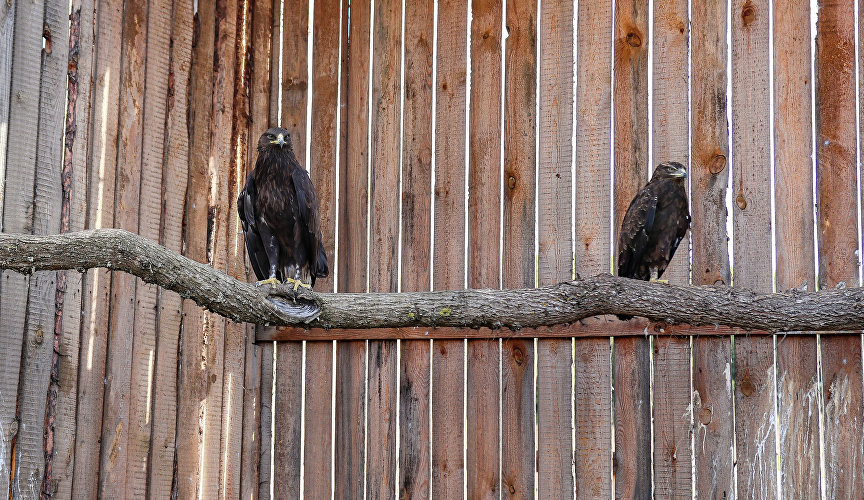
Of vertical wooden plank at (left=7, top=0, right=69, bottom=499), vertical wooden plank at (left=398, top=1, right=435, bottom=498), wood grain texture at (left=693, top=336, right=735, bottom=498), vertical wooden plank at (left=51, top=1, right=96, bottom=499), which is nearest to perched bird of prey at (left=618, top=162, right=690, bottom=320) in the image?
wood grain texture at (left=693, top=336, right=735, bottom=498)

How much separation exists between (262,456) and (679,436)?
8.79ft

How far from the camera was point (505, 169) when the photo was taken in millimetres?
5934

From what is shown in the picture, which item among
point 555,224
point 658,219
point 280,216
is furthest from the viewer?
point 555,224

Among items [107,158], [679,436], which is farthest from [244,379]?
[679,436]

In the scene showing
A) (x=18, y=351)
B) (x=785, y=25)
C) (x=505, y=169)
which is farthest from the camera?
(x=505, y=169)

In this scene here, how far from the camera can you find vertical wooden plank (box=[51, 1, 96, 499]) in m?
4.65

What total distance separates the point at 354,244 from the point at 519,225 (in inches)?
45.0

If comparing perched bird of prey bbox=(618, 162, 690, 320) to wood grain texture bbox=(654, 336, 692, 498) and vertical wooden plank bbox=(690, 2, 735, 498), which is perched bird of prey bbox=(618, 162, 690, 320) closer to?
vertical wooden plank bbox=(690, 2, 735, 498)

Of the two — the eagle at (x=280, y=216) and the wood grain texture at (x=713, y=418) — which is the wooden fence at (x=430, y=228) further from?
the eagle at (x=280, y=216)

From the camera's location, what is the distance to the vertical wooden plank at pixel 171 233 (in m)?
5.37

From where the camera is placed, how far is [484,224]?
5895 millimetres

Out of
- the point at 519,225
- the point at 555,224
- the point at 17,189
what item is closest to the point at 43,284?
the point at 17,189

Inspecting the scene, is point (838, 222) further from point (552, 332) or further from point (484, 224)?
point (484, 224)

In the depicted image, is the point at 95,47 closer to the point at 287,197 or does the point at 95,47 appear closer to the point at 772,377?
the point at 287,197
